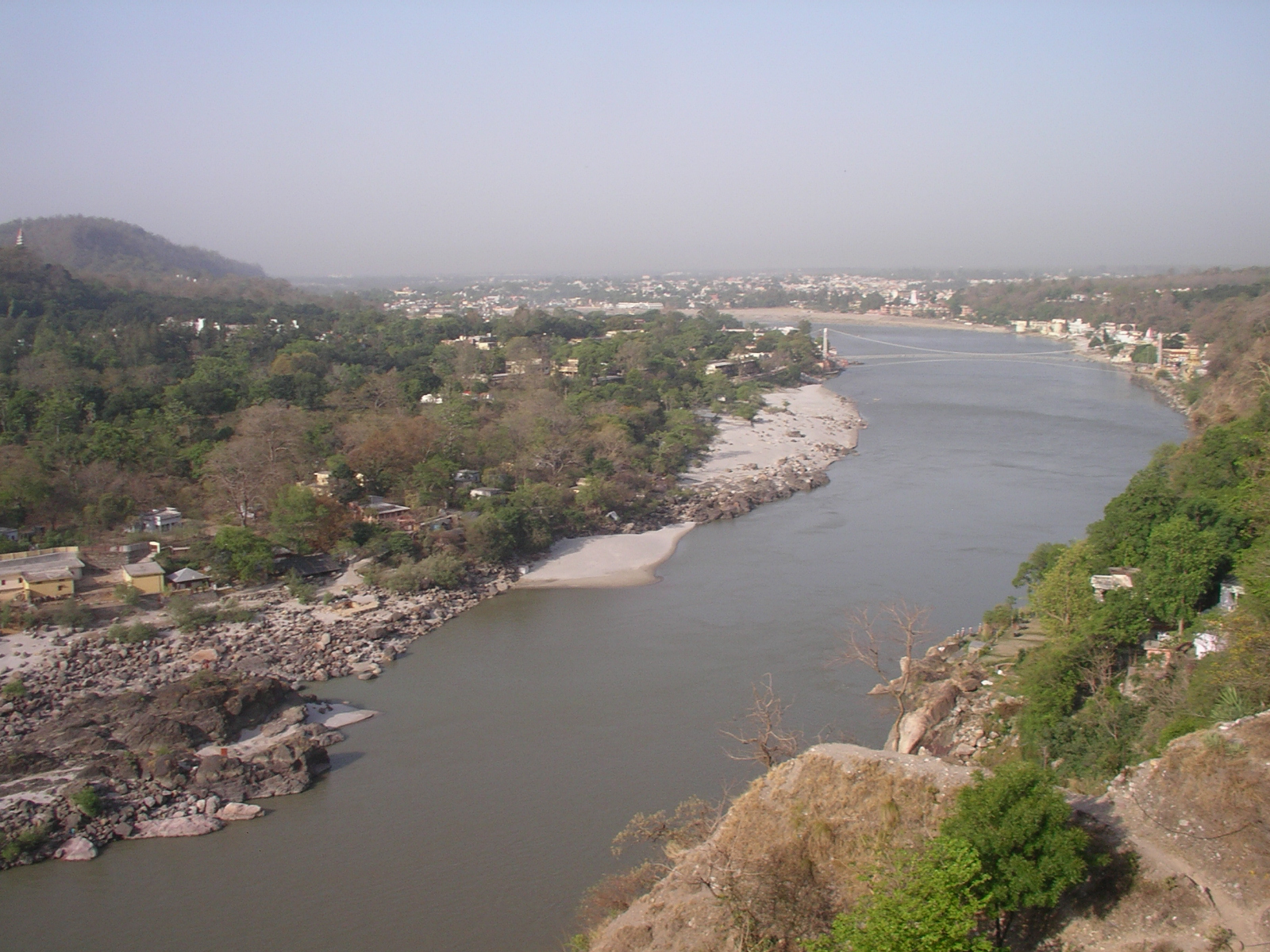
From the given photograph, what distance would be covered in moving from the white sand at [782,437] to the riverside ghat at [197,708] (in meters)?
4.80

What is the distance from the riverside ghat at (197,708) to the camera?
5.77 m

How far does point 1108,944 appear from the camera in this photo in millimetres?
3312

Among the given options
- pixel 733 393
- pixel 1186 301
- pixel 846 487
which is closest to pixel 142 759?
pixel 846 487

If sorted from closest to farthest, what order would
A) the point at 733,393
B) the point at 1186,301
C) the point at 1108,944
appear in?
the point at 1108,944, the point at 733,393, the point at 1186,301

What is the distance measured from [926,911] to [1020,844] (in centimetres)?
51

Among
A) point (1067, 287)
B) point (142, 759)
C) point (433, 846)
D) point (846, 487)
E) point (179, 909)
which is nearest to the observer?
point (179, 909)

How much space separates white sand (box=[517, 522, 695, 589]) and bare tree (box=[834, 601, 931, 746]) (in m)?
2.49

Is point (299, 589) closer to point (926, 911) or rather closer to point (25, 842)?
point (25, 842)

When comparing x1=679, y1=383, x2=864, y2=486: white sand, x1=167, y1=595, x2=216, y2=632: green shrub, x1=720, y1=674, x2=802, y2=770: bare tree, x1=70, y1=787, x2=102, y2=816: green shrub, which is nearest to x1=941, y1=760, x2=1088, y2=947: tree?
x1=720, y1=674, x2=802, y2=770: bare tree

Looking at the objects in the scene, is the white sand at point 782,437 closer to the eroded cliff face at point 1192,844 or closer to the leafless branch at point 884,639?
the leafless branch at point 884,639

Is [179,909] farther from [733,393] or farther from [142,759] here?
[733,393]

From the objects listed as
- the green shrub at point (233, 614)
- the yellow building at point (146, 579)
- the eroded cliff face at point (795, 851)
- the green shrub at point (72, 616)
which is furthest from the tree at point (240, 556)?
the eroded cliff face at point (795, 851)

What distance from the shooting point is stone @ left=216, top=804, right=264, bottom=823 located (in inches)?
231

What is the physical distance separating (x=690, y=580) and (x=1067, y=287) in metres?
43.7
